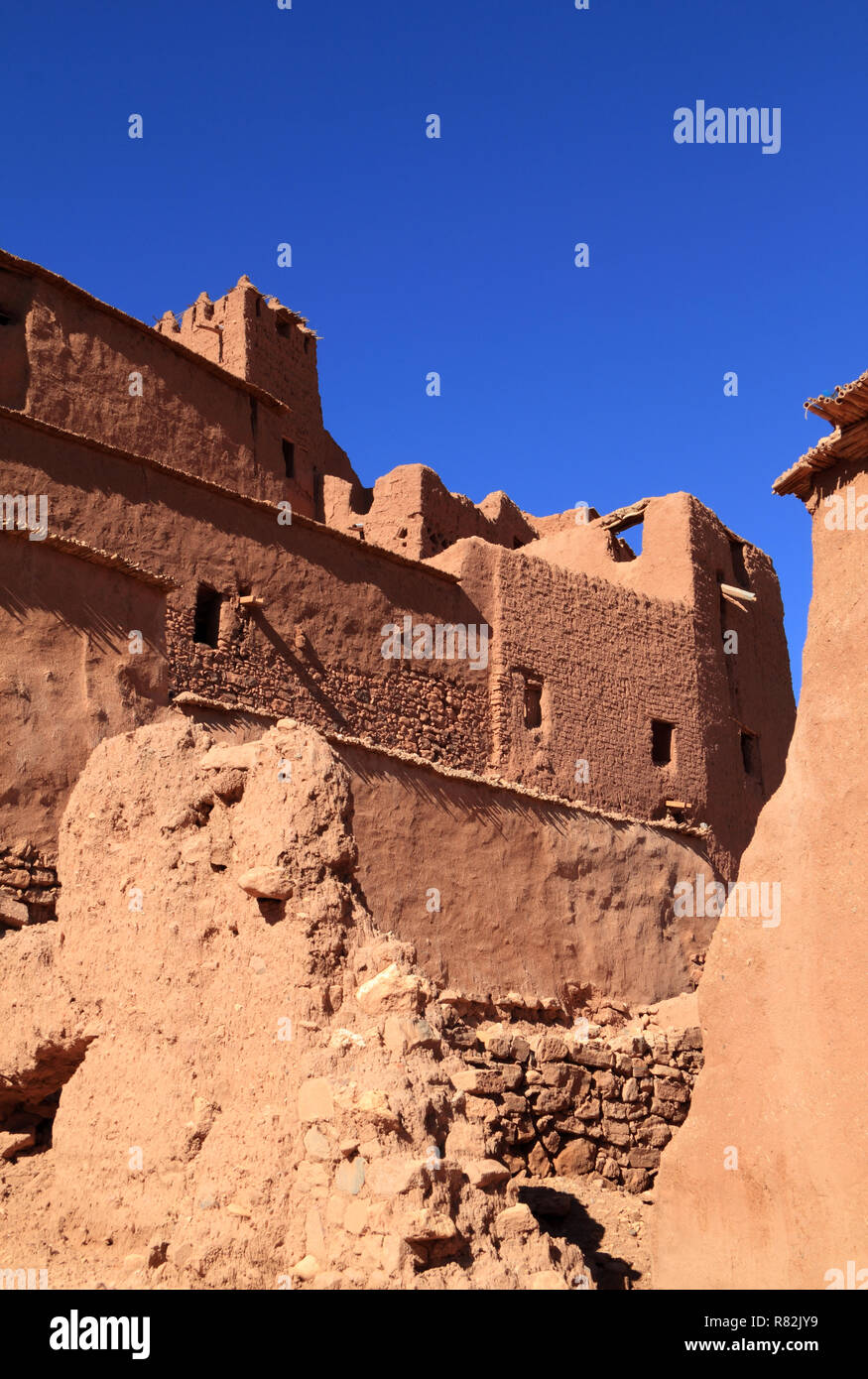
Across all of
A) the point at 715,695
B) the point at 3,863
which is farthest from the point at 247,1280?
the point at 715,695

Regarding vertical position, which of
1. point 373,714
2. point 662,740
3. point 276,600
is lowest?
point 373,714

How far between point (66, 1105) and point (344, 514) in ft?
53.9

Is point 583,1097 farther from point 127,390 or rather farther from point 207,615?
point 127,390

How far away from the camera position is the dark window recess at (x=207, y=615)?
14.2 meters

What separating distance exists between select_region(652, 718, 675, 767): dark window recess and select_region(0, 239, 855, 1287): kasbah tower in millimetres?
55

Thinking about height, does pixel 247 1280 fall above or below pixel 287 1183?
below

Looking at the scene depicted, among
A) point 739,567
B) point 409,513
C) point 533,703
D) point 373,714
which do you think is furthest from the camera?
point 739,567

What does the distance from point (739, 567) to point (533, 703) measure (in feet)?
20.0

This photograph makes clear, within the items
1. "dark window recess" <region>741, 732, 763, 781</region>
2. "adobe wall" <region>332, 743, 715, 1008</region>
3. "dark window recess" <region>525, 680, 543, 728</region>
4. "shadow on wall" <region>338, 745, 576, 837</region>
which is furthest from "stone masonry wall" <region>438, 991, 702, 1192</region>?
"dark window recess" <region>741, 732, 763, 781</region>

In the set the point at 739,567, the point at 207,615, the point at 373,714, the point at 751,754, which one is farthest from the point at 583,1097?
the point at 739,567

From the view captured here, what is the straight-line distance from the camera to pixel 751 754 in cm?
2092

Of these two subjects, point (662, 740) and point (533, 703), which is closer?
point (533, 703)

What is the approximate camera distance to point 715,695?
19875 millimetres
